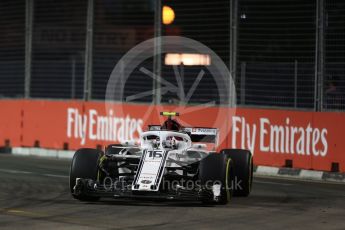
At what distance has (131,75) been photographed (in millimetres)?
21703

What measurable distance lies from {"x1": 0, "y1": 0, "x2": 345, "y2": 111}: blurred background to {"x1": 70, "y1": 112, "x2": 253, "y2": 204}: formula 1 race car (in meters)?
4.98

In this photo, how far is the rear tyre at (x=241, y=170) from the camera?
13617 mm

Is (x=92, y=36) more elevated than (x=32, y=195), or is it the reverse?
(x=92, y=36)

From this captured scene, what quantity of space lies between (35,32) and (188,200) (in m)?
12.4

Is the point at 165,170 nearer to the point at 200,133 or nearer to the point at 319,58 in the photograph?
the point at 200,133

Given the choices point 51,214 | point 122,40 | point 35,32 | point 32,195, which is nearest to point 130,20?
point 122,40

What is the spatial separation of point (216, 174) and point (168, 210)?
0.93 meters

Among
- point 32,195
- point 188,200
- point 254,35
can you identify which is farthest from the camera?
point 254,35

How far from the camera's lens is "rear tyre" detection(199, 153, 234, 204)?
12250mm

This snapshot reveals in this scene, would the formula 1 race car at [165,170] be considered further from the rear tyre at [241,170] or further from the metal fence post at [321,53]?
the metal fence post at [321,53]

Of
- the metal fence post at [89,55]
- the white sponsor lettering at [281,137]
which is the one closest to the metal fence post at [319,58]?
the white sponsor lettering at [281,137]

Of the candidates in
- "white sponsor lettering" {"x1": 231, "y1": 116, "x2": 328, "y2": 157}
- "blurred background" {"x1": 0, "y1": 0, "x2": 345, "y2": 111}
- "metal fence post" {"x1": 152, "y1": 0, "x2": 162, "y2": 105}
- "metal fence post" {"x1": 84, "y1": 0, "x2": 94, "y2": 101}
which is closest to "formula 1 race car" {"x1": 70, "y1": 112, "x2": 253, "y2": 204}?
"white sponsor lettering" {"x1": 231, "y1": 116, "x2": 328, "y2": 157}

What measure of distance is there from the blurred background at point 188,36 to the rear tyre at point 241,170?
4.73 meters

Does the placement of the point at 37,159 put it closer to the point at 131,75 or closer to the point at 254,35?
the point at 131,75
